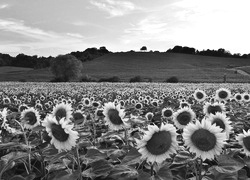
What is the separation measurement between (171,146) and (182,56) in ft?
385

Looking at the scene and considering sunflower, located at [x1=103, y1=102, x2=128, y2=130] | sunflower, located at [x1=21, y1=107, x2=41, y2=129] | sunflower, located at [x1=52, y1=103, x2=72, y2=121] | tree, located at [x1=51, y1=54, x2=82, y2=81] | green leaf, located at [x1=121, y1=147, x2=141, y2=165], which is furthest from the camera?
tree, located at [x1=51, y1=54, x2=82, y2=81]

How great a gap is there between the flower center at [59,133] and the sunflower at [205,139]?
93cm

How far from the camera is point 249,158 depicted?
298cm

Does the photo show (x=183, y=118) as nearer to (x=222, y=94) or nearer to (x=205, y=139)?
(x=205, y=139)

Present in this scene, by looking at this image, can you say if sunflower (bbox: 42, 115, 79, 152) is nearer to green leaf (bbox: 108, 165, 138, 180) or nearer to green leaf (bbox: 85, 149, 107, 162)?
green leaf (bbox: 85, 149, 107, 162)

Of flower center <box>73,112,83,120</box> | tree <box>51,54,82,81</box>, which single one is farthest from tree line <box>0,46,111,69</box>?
flower center <box>73,112,83,120</box>

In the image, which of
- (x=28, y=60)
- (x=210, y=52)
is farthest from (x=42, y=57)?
(x=210, y=52)

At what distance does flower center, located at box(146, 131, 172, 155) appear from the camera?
8.21 feet

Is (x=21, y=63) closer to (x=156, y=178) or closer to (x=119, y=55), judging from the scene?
(x=119, y=55)

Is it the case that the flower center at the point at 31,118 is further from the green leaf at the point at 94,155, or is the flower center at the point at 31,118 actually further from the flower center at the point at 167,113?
the flower center at the point at 167,113

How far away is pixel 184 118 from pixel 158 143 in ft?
5.35

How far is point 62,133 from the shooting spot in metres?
2.66

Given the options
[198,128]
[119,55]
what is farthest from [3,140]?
[119,55]

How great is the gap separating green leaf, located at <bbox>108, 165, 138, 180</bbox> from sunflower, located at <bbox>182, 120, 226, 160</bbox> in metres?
0.47
